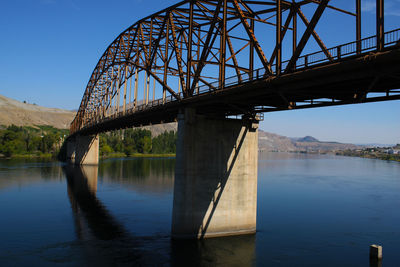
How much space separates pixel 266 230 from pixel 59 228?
19522 millimetres

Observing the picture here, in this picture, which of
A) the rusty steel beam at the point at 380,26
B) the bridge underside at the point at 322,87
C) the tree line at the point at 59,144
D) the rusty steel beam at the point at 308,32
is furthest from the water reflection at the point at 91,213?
the tree line at the point at 59,144

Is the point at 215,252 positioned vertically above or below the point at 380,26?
below

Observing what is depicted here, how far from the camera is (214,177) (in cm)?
2812

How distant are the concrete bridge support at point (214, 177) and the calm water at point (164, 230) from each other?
138 cm

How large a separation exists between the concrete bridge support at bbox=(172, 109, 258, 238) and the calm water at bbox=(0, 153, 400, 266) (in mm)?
1379

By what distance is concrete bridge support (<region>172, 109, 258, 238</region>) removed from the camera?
88.3 ft

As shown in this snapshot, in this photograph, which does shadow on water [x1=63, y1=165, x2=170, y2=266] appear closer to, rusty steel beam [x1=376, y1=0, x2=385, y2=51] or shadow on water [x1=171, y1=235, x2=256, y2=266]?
shadow on water [x1=171, y1=235, x2=256, y2=266]

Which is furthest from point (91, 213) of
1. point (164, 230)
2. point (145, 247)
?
point (145, 247)

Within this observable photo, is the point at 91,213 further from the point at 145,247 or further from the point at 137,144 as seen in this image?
the point at 137,144

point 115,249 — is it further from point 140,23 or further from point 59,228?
point 140,23

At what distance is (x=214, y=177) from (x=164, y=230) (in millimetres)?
7274

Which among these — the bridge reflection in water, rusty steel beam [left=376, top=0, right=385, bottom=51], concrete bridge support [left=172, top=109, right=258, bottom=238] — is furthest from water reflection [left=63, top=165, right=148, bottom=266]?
rusty steel beam [left=376, top=0, right=385, bottom=51]

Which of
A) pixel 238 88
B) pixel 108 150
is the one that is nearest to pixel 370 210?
pixel 238 88

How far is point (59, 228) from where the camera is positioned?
31.9 metres
